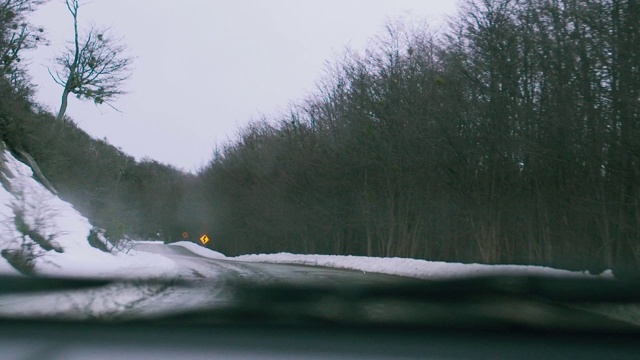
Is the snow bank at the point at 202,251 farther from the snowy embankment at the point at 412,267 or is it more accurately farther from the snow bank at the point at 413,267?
the snow bank at the point at 413,267

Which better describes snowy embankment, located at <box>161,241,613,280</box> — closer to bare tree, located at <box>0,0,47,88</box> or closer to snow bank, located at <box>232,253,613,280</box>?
snow bank, located at <box>232,253,613,280</box>

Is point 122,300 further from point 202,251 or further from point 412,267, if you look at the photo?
point 202,251

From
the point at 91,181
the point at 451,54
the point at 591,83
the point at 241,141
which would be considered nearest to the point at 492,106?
the point at 451,54

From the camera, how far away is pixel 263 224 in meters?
50.4

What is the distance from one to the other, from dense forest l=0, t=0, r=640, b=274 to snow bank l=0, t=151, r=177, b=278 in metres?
3.66

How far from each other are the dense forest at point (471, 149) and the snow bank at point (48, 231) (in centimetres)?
366

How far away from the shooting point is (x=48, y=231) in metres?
15.4

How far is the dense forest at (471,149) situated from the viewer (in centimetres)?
1512

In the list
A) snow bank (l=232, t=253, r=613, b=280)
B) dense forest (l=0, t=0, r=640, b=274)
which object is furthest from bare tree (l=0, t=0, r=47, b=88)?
snow bank (l=232, t=253, r=613, b=280)

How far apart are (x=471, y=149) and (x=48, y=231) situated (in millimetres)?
14364

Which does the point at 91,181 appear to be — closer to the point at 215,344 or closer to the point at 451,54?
the point at 451,54

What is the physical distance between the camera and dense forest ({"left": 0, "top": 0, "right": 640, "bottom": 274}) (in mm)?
15117

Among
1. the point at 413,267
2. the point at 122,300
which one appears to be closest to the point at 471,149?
the point at 413,267

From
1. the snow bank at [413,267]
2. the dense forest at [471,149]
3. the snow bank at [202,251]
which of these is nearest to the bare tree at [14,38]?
the dense forest at [471,149]
